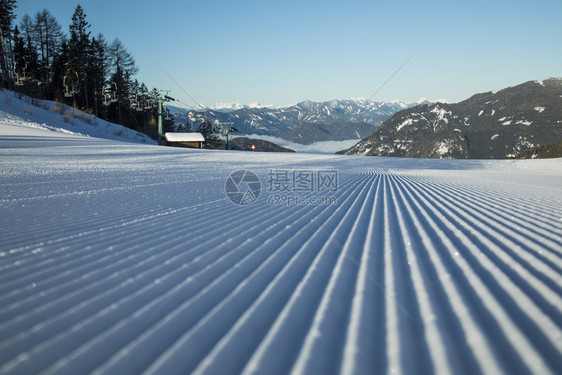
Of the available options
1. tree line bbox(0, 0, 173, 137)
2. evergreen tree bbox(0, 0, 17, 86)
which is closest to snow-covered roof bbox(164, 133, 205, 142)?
tree line bbox(0, 0, 173, 137)

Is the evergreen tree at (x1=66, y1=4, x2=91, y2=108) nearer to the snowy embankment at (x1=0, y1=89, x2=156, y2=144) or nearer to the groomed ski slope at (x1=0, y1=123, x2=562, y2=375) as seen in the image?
the snowy embankment at (x1=0, y1=89, x2=156, y2=144)

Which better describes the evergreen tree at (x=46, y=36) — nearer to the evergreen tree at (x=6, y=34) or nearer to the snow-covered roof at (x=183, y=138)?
the evergreen tree at (x=6, y=34)

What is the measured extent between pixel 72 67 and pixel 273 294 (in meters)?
39.5

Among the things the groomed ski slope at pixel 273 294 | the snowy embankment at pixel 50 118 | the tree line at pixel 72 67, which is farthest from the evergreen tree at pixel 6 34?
the groomed ski slope at pixel 273 294

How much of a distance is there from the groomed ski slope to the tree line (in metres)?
28.5

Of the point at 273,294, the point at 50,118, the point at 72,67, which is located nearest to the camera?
the point at 273,294

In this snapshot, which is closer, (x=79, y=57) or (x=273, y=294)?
(x=273, y=294)

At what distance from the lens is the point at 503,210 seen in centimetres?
453

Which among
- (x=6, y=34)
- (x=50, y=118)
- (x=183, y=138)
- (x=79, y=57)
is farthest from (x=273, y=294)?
(x=6, y=34)

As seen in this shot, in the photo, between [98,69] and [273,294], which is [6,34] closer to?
[98,69]

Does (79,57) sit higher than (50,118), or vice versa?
(79,57)

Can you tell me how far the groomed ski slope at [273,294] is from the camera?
1242 millimetres

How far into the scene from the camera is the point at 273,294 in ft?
5.94

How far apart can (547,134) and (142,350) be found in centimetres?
18257
